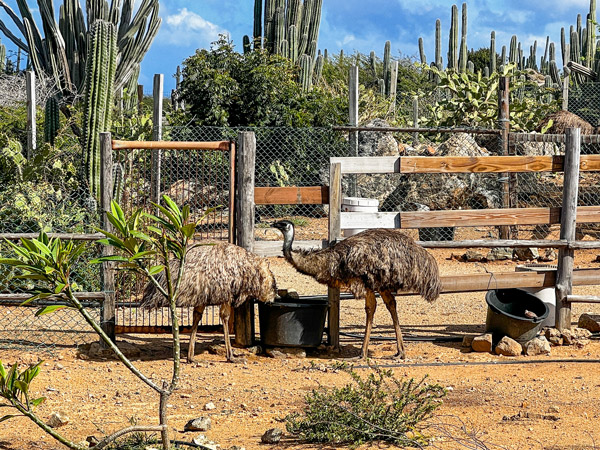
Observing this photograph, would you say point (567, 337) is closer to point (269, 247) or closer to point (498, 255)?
point (269, 247)

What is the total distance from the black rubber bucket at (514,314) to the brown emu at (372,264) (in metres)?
0.96

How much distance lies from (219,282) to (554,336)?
336 cm

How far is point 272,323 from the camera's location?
753 cm

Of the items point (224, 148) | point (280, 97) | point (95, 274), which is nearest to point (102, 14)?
point (280, 97)

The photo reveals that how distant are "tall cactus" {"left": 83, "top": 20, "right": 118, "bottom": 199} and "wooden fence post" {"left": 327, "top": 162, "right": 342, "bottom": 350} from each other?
4542mm

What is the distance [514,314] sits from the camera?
333 inches

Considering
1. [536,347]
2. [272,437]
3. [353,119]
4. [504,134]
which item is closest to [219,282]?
[272,437]

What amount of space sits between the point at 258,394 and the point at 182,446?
149 cm

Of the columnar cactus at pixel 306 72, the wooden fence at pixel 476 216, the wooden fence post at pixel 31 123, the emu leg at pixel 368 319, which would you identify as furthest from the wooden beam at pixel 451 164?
the columnar cactus at pixel 306 72

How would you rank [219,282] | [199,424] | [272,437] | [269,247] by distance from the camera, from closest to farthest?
[272,437]
[199,424]
[219,282]
[269,247]

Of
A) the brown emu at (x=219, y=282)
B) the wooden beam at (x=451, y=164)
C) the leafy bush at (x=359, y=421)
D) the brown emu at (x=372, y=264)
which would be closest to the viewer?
the leafy bush at (x=359, y=421)

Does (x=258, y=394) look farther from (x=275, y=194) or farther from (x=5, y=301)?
(x=5, y=301)

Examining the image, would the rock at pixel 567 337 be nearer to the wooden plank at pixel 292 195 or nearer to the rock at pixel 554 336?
the rock at pixel 554 336

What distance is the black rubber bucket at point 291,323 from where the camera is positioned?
7.49 meters
